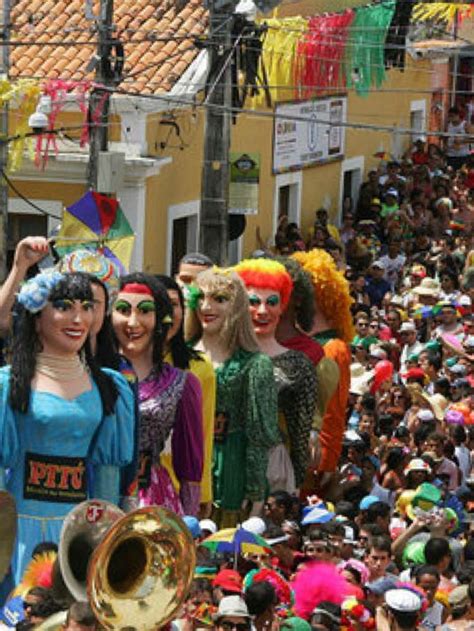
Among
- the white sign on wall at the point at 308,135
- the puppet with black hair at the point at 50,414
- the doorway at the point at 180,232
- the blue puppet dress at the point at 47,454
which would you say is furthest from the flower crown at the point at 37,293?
the white sign on wall at the point at 308,135

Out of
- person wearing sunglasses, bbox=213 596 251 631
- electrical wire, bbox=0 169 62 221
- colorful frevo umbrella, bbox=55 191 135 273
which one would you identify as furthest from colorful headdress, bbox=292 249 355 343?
electrical wire, bbox=0 169 62 221

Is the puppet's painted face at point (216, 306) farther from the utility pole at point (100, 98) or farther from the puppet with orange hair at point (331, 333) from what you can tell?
the utility pole at point (100, 98)

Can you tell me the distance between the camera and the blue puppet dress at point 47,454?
352 inches

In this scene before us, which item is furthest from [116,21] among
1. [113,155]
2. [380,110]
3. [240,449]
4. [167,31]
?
[240,449]

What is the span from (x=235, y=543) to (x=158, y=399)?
2.88ft

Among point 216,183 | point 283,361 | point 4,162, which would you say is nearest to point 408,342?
point 216,183

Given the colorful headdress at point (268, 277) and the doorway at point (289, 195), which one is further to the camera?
the doorway at point (289, 195)

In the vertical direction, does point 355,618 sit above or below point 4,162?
below

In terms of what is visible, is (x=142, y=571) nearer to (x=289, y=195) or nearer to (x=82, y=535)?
(x=82, y=535)

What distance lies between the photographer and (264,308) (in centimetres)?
1165

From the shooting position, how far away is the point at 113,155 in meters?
20.3

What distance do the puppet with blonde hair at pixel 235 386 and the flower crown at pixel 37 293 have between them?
82.2 inches

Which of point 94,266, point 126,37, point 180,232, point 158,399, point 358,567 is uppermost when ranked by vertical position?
point 126,37

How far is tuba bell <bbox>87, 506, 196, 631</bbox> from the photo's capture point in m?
7.37
